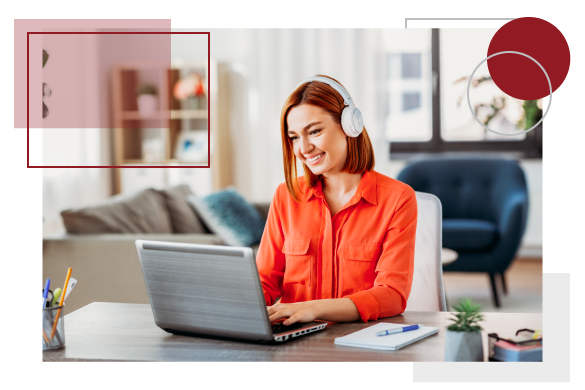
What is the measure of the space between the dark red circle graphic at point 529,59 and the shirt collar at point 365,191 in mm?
430

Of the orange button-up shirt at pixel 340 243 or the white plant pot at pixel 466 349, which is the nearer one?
the white plant pot at pixel 466 349

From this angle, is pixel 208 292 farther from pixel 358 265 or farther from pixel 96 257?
pixel 96 257

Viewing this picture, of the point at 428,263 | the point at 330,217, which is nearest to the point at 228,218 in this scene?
the point at 428,263

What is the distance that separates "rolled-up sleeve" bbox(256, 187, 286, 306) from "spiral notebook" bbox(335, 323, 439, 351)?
0.39 m

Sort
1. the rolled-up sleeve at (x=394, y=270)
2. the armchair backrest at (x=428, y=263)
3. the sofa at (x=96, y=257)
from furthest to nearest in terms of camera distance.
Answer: the sofa at (x=96, y=257), the armchair backrest at (x=428, y=263), the rolled-up sleeve at (x=394, y=270)

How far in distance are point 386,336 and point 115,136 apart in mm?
3943

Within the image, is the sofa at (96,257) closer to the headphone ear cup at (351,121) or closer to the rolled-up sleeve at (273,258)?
the rolled-up sleeve at (273,258)

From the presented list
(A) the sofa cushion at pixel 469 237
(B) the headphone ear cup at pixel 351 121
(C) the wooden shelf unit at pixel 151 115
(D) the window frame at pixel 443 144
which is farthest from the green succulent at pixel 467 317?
(D) the window frame at pixel 443 144

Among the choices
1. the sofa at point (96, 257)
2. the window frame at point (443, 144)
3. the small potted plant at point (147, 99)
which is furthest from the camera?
the window frame at point (443, 144)

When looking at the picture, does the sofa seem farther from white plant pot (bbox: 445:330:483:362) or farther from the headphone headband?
white plant pot (bbox: 445:330:483:362)

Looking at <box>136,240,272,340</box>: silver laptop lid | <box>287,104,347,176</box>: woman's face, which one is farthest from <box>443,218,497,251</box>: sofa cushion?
<box>136,240,272,340</box>: silver laptop lid

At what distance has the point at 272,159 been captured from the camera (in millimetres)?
5199

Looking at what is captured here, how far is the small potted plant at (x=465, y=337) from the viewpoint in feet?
3.10

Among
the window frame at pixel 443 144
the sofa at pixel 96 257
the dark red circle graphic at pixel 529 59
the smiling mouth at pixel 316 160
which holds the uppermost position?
the window frame at pixel 443 144
